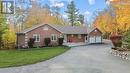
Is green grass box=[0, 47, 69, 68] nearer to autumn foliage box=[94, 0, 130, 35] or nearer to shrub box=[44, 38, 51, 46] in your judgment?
autumn foliage box=[94, 0, 130, 35]

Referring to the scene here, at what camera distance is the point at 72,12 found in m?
108

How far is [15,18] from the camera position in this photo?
7544 centimetres

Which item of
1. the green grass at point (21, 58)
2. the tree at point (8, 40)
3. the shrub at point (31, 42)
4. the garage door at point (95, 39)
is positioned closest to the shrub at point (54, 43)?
the shrub at point (31, 42)

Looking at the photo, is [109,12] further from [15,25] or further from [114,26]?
[15,25]

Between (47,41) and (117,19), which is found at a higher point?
(117,19)

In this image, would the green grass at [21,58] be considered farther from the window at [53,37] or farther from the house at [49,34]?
the window at [53,37]

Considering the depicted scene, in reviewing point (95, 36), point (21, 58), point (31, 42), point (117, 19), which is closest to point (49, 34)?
point (31, 42)

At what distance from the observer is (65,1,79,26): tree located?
106m

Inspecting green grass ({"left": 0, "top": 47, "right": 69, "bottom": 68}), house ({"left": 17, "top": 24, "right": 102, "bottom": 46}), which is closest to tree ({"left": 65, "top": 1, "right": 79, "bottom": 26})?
house ({"left": 17, "top": 24, "right": 102, "bottom": 46})

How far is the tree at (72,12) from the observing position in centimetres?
10625

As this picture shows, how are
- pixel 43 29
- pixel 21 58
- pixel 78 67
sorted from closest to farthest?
1. pixel 78 67
2. pixel 21 58
3. pixel 43 29

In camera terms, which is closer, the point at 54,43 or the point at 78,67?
the point at 78,67

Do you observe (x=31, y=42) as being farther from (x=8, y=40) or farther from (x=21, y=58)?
(x=21, y=58)

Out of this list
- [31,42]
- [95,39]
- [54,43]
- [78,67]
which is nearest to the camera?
[78,67]
